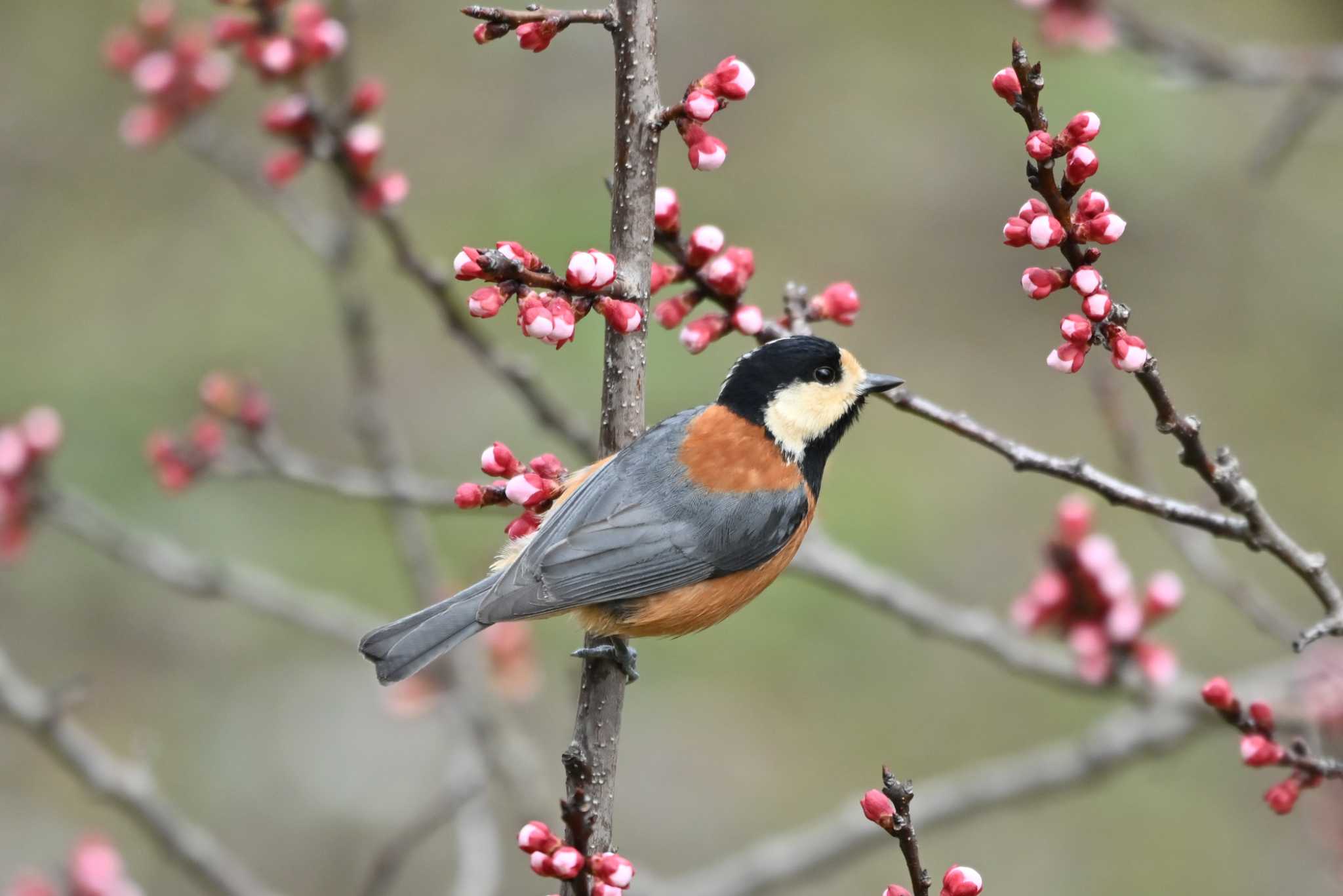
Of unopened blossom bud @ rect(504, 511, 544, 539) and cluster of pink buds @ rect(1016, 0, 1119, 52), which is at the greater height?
cluster of pink buds @ rect(1016, 0, 1119, 52)

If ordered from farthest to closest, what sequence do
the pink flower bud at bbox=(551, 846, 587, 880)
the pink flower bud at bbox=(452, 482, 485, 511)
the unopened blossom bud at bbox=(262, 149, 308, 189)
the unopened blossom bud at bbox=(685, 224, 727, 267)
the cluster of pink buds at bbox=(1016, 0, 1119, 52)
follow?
the cluster of pink buds at bbox=(1016, 0, 1119, 52) → the unopened blossom bud at bbox=(262, 149, 308, 189) → the unopened blossom bud at bbox=(685, 224, 727, 267) → the pink flower bud at bbox=(452, 482, 485, 511) → the pink flower bud at bbox=(551, 846, 587, 880)

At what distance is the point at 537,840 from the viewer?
1.90m

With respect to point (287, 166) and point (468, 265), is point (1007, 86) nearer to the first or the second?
point (468, 265)

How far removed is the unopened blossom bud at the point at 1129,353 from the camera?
1.95m

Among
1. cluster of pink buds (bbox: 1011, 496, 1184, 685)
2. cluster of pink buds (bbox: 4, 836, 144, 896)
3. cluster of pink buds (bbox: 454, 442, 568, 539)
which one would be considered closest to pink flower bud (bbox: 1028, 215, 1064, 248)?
cluster of pink buds (bbox: 454, 442, 568, 539)

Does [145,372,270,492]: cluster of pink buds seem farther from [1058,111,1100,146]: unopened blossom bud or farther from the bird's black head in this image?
[1058,111,1100,146]: unopened blossom bud

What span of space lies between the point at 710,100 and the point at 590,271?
1.09ft

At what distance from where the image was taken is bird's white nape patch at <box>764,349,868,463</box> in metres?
3.07

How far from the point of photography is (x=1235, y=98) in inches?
317

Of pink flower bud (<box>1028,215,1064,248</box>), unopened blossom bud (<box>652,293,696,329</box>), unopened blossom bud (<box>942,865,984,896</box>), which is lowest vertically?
unopened blossom bud (<box>942,865,984,896</box>)

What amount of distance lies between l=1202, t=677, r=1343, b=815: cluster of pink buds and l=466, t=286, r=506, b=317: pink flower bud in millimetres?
1200

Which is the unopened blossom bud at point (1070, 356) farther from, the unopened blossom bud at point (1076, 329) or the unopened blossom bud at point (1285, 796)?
the unopened blossom bud at point (1285, 796)

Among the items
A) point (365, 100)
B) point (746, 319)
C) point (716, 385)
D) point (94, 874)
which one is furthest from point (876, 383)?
point (716, 385)

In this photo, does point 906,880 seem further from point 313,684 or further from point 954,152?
point 954,152
